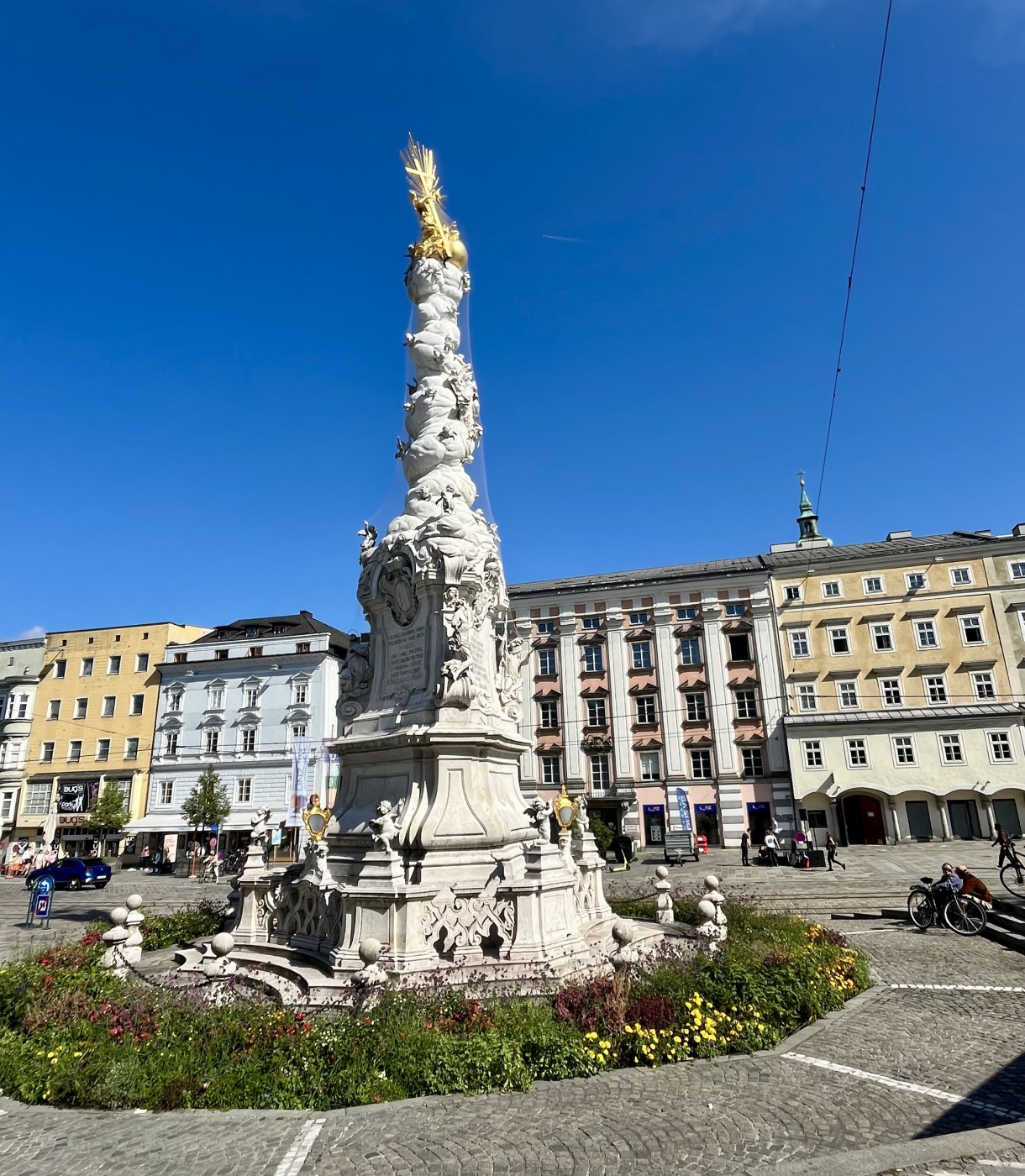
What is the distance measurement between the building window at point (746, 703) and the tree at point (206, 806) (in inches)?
1181

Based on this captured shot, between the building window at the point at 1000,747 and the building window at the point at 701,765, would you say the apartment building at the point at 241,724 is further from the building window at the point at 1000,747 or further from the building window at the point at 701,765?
the building window at the point at 1000,747

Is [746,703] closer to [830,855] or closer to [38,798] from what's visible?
[830,855]

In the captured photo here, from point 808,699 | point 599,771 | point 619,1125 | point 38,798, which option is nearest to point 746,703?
point 808,699

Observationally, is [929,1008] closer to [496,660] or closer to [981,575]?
[496,660]

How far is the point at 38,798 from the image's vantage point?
46.2 metres

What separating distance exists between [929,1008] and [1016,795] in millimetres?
35138

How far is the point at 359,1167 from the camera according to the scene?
5230 millimetres

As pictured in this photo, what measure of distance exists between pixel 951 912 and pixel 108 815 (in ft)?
136

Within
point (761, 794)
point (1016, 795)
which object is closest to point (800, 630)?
point (761, 794)

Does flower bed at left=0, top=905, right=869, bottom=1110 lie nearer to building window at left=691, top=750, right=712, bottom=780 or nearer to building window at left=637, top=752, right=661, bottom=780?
building window at left=691, top=750, right=712, bottom=780

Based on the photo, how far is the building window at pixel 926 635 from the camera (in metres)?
40.9

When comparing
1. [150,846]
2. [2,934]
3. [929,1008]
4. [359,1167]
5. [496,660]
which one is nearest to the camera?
[359,1167]

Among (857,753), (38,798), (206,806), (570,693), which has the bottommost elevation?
(206,806)

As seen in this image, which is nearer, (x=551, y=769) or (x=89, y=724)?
(x=551, y=769)
